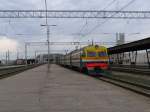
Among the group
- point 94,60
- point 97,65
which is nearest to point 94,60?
point 94,60

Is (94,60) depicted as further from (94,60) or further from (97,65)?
(97,65)

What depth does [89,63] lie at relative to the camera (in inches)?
1283

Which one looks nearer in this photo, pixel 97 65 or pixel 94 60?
pixel 97 65

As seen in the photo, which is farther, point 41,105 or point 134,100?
point 134,100

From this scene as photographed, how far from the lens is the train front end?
32312mm

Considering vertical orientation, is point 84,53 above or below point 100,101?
above

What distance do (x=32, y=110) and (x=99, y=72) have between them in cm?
2183

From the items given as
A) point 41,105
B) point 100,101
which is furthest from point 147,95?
point 41,105

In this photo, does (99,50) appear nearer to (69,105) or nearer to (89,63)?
(89,63)

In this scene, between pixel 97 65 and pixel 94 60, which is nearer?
pixel 97 65

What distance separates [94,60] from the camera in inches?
1291

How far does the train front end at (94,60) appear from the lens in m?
32.3

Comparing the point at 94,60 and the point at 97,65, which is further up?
the point at 94,60

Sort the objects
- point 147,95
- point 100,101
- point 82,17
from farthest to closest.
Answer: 1. point 82,17
2. point 147,95
3. point 100,101
